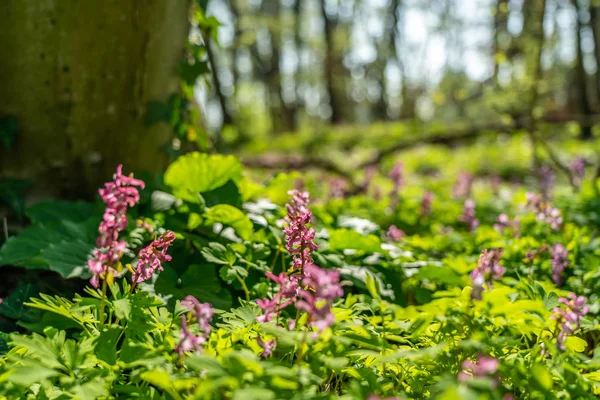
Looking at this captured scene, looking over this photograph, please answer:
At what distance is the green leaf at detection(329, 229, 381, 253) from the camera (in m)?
2.63

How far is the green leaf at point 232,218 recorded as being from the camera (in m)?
2.49

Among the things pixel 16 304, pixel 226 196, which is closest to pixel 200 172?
pixel 226 196

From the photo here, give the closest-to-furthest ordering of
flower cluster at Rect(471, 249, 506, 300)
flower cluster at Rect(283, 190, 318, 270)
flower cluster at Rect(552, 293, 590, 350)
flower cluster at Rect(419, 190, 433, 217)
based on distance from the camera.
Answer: flower cluster at Rect(471, 249, 506, 300) < flower cluster at Rect(552, 293, 590, 350) < flower cluster at Rect(283, 190, 318, 270) < flower cluster at Rect(419, 190, 433, 217)

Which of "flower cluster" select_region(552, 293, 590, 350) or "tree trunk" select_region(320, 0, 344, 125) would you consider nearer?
"flower cluster" select_region(552, 293, 590, 350)

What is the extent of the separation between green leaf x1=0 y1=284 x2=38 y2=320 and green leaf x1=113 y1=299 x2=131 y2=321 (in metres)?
0.67

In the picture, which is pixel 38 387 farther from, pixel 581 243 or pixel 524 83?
pixel 524 83

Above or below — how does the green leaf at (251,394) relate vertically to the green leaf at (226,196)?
below

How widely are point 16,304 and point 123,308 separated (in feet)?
2.56

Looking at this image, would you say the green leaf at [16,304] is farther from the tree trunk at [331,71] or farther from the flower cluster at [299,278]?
the tree trunk at [331,71]

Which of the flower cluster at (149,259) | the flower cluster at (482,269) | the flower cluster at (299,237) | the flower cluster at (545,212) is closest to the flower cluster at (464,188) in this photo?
the flower cluster at (545,212)

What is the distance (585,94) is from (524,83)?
13.6 m

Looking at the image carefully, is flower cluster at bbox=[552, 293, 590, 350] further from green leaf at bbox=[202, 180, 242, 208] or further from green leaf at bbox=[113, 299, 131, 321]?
green leaf at bbox=[202, 180, 242, 208]

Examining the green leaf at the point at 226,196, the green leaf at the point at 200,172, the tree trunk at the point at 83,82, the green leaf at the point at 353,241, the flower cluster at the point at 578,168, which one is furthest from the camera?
the flower cluster at the point at 578,168

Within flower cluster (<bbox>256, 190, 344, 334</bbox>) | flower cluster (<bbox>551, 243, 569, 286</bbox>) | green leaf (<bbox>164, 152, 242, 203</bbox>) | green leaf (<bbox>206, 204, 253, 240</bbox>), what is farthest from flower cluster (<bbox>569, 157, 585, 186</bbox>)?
flower cluster (<bbox>256, 190, 344, 334</bbox>)
